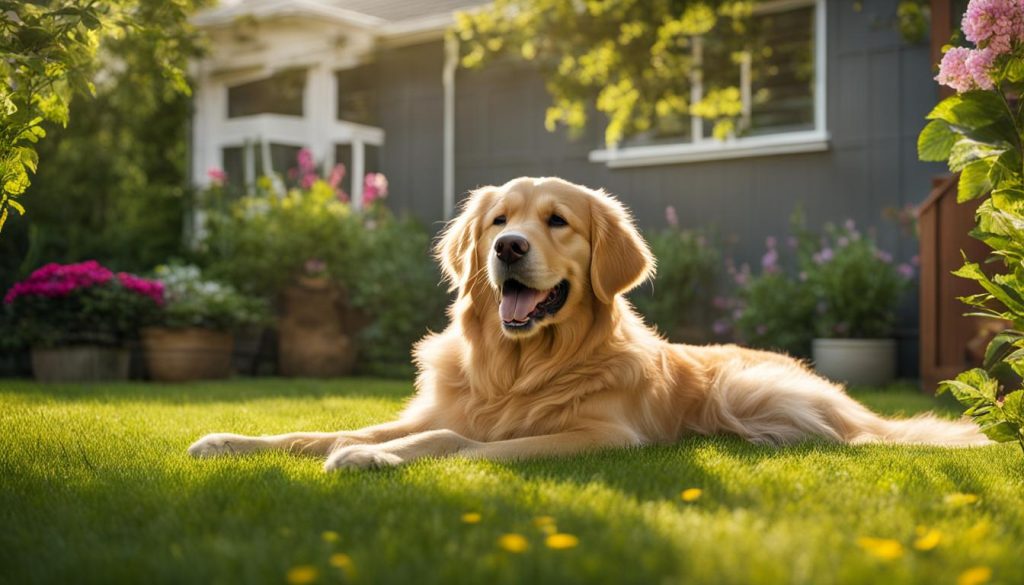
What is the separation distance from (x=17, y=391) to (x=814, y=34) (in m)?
7.92

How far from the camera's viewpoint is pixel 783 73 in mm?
9914

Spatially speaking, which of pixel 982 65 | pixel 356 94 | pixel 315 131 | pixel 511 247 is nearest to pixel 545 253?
pixel 511 247

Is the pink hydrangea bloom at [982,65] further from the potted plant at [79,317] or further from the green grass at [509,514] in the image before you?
the potted plant at [79,317]

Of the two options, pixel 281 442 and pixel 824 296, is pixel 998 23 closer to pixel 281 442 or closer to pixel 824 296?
pixel 281 442

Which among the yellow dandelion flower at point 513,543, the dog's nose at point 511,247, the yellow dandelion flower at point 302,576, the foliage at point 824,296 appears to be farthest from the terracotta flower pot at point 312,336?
the yellow dandelion flower at point 302,576

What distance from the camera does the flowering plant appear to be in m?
7.55

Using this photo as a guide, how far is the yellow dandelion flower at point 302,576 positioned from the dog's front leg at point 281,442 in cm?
170

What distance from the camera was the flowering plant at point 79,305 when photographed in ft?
24.8

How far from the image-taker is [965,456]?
3492 millimetres

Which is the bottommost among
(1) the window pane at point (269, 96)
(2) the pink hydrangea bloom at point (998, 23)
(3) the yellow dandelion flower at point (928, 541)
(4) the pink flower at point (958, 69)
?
(3) the yellow dandelion flower at point (928, 541)

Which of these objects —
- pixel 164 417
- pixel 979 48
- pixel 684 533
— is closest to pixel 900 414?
pixel 979 48

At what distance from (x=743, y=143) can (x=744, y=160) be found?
0.20 metres

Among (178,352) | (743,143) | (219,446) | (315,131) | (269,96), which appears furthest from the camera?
(269,96)

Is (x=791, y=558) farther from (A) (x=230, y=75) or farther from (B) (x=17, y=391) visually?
(A) (x=230, y=75)
